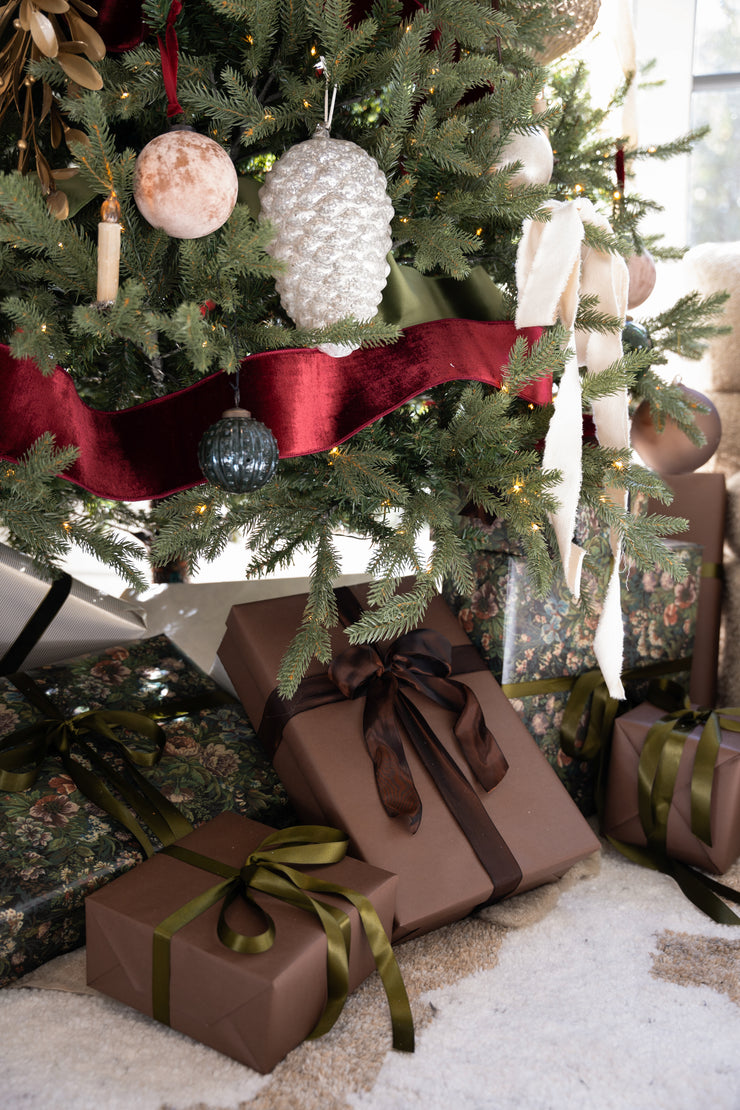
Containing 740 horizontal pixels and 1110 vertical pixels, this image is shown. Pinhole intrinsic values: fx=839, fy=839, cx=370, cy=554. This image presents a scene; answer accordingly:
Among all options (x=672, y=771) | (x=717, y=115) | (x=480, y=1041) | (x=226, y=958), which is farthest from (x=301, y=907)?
(x=717, y=115)

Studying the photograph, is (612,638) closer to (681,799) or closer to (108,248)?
(681,799)

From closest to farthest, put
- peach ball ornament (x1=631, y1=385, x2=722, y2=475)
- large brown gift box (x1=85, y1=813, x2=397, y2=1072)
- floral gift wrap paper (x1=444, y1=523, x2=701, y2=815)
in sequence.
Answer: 1. large brown gift box (x1=85, y1=813, x2=397, y2=1072)
2. floral gift wrap paper (x1=444, y1=523, x2=701, y2=815)
3. peach ball ornament (x1=631, y1=385, x2=722, y2=475)

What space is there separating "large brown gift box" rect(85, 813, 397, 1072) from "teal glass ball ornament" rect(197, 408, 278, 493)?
362 millimetres

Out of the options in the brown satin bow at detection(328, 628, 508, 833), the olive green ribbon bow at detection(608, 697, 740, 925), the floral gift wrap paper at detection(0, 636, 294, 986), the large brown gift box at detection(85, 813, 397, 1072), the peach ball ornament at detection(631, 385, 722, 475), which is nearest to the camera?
the large brown gift box at detection(85, 813, 397, 1072)

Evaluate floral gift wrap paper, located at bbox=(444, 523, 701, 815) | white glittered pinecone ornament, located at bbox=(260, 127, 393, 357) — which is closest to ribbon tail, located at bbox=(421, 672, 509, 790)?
floral gift wrap paper, located at bbox=(444, 523, 701, 815)

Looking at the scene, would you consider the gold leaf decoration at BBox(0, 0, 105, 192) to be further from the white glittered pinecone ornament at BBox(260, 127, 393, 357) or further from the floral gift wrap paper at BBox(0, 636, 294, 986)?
the floral gift wrap paper at BBox(0, 636, 294, 986)

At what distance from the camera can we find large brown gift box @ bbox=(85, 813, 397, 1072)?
0.66m

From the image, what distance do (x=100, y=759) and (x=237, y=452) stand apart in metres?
0.39

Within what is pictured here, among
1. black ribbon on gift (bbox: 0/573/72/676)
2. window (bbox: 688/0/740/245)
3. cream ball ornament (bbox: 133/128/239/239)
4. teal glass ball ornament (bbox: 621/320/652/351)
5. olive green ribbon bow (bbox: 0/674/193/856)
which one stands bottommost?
olive green ribbon bow (bbox: 0/674/193/856)

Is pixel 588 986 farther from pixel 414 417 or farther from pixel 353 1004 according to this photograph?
pixel 414 417

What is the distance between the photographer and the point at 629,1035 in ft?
2.44

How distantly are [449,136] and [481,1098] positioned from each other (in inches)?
34.6

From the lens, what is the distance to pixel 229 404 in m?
0.88

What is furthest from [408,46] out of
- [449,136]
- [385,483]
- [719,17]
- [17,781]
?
[719,17]
